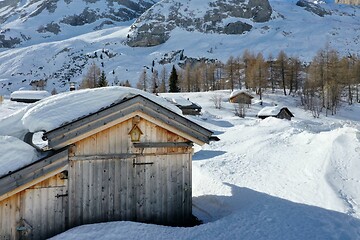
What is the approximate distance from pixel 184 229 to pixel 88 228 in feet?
6.95

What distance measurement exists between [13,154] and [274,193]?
7.83 m

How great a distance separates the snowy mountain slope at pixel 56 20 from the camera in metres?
156

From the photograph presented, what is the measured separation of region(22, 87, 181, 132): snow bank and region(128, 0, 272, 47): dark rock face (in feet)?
390

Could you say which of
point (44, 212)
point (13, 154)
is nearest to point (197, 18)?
point (13, 154)

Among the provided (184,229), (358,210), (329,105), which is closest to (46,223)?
(184,229)

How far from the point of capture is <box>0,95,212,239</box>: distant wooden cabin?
22.0ft

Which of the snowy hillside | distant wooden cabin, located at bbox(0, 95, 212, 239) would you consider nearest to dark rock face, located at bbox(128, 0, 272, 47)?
the snowy hillside

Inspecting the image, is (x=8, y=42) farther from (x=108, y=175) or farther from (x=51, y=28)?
(x=108, y=175)

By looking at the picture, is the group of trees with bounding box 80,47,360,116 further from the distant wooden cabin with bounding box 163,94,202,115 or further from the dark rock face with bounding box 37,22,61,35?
the dark rock face with bounding box 37,22,61,35

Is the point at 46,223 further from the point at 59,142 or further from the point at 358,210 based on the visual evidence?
the point at 358,210

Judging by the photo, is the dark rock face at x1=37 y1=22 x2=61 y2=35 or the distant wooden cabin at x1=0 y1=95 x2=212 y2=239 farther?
the dark rock face at x1=37 y1=22 x2=61 y2=35

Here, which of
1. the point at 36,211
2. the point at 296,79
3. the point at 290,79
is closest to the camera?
the point at 36,211

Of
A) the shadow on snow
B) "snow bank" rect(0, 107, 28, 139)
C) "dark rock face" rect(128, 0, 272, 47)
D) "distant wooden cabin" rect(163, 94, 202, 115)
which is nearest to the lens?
the shadow on snow

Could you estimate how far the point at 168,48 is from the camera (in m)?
117
